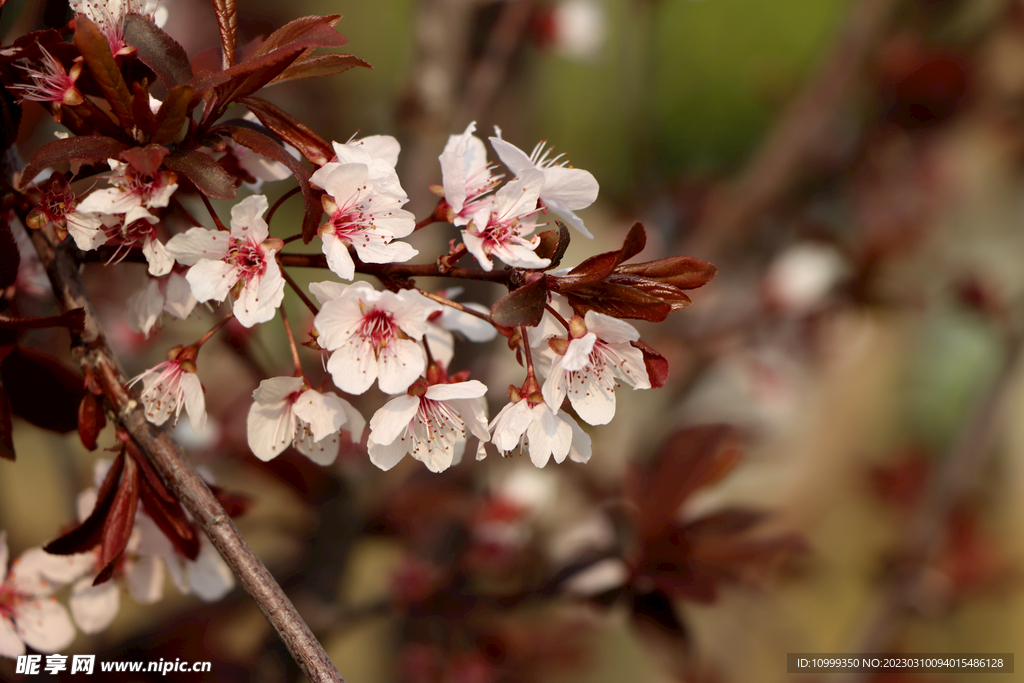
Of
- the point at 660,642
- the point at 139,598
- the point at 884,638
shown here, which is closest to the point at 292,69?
the point at 139,598

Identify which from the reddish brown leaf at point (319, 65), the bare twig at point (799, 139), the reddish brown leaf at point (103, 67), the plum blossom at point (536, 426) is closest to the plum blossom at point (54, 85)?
the reddish brown leaf at point (103, 67)

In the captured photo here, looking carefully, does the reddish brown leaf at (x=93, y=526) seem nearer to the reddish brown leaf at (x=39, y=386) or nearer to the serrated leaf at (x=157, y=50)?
the reddish brown leaf at (x=39, y=386)

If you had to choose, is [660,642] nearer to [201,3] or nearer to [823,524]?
[201,3]

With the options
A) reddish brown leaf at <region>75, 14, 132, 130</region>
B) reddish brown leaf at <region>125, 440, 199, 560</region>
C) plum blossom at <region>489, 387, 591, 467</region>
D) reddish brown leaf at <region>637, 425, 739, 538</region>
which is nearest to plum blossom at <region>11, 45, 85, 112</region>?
reddish brown leaf at <region>75, 14, 132, 130</region>

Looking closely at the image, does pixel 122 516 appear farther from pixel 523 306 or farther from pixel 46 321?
pixel 523 306

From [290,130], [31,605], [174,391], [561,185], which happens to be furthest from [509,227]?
[31,605]

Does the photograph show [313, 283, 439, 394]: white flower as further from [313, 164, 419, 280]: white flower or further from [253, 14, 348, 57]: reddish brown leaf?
[253, 14, 348, 57]: reddish brown leaf
